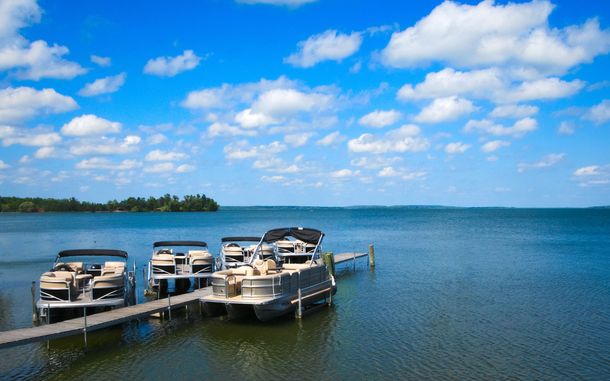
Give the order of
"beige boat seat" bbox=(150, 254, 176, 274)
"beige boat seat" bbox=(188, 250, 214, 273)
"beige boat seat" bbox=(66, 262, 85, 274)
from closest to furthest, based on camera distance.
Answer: "beige boat seat" bbox=(66, 262, 85, 274) < "beige boat seat" bbox=(150, 254, 176, 274) < "beige boat seat" bbox=(188, 250, 214, 273)

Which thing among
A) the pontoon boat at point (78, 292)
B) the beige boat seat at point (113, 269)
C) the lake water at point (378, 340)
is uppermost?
the beige boat seat at point (113, 269)

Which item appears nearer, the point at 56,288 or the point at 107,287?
the point at 56,288

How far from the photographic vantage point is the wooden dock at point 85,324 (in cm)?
1351

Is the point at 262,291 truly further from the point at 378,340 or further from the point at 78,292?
the point at 78,292

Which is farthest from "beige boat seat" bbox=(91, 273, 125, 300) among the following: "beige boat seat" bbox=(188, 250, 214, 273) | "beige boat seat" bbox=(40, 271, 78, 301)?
"beige boat seat" bbox=(188, 250, 214, 273)

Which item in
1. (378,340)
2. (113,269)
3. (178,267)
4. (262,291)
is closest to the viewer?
(378,340)

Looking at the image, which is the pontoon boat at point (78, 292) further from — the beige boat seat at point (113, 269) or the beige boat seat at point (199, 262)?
the beige boat seat at point (199, 262)

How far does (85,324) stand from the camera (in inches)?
589

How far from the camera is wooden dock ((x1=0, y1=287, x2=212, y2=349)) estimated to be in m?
13.5

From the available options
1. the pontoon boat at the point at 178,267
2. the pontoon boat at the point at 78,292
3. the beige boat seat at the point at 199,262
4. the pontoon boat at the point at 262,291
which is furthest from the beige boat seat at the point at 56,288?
the beige boat seat at the point at 199,262

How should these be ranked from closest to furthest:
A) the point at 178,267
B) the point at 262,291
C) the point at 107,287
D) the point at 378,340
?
the point at 378,340, the point at 107,287, the point at 262,291, the point at 178,267

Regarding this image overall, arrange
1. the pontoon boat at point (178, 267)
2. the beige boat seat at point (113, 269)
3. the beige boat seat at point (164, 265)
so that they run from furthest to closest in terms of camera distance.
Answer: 1. the beige boat seat at point (164, 265)
2. the pontoon boat at point (178, 267)
3. the beige boat seat at point (113, 269)

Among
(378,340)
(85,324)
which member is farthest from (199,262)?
(378,340)

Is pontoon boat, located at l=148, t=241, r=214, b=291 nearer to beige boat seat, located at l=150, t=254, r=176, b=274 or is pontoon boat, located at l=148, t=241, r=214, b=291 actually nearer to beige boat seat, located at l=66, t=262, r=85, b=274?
beige boat seat, located at l=150, t=254, r=176, b=274
